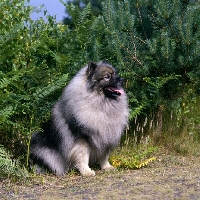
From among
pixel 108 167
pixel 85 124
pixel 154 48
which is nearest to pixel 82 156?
pixel 85 124

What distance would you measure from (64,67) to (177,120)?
220 cm

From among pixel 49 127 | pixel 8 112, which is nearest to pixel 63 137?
pixel 49 127

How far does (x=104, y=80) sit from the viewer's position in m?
6.67

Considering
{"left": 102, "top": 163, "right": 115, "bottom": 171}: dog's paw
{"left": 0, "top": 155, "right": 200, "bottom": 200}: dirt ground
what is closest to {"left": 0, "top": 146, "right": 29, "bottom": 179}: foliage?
{"left": 0, "top": 155, "right": 200, "bottom": 200}: dirt ground

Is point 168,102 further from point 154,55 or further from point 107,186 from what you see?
point 107,186

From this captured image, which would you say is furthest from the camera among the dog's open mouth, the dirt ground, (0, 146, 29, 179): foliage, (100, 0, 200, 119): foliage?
(100, 0, 200, 119): foliage

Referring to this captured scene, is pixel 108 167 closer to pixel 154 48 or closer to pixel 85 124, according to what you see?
pixel 85 124

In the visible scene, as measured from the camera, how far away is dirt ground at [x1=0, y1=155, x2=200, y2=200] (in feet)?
16.9

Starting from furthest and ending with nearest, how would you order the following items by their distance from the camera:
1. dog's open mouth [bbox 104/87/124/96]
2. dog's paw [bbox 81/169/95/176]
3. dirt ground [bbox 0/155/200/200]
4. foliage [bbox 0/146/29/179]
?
dog's open mouth [bbox 104/87/124/96] < dog's paw [bbox 81/169/95/176] < foliage [bbox 0/146/29/179] < dirt ground [bbox 0/155/200/200]

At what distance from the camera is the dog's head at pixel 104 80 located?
6.65 m

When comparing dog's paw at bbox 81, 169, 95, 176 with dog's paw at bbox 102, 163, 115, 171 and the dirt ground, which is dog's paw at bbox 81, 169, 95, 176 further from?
dog's paw at bbox 102, 163, 115, 171

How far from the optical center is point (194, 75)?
7.60 metres

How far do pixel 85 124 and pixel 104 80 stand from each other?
2.10 ft

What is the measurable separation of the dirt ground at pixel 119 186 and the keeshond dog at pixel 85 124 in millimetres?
249
